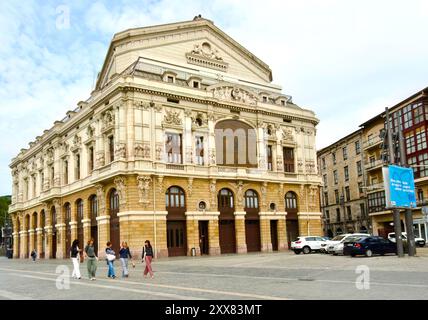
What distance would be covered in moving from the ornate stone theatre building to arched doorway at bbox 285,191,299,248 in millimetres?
117

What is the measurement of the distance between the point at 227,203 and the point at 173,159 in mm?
7093

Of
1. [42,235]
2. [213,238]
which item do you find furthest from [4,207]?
[213,238]

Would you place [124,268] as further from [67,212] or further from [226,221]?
[67,212]

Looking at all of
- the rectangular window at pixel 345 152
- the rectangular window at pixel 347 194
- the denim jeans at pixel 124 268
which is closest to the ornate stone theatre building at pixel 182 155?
the denim jeans at pixel 124 268

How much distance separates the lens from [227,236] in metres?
46.8

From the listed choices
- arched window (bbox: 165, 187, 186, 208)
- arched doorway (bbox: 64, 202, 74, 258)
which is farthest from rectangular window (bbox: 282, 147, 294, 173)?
arched doorway (bbox: 64, 202, 74, 258)

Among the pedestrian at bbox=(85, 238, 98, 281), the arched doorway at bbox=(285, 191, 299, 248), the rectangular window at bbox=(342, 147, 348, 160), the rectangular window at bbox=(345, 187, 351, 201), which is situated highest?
the rectangular window at bbox=(342, 147, 348, 160)

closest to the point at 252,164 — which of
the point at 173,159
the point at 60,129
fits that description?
the point at 173,159

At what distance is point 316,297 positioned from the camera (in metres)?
12.7

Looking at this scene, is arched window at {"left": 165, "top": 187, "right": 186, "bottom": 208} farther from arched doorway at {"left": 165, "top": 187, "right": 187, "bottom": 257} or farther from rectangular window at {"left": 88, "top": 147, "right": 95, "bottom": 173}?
rectangular window at {"left": 88, "top": 147, "right": 95, "bottom": 173}

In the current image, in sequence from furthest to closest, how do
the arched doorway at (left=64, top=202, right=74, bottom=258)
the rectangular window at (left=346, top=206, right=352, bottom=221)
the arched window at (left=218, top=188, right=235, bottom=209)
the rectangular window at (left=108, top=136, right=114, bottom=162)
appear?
the rectangular window at (left=346, top=206, right=352, bottom=221) → the arched doorway at (left=64, top=202, right=74, bottom=258) → the arched window at (left=218, top=188, right=235, bottom=209) → the rectangular window at (left=108, top=136, right=114, bottom=162)

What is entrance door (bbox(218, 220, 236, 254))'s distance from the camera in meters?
46.5

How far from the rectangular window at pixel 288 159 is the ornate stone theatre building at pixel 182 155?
164 mm

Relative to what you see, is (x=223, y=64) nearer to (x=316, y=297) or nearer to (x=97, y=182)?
(x=97, y=182)
